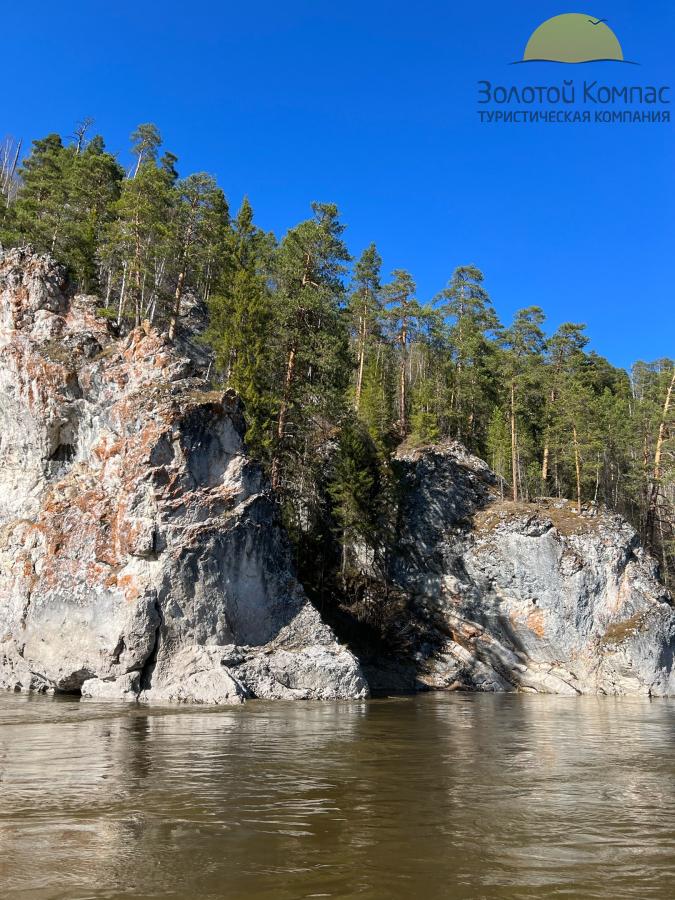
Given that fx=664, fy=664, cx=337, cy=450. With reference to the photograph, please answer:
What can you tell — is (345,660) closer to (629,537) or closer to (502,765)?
(502,765)

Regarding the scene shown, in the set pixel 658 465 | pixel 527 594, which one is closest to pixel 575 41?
pixel 527 594

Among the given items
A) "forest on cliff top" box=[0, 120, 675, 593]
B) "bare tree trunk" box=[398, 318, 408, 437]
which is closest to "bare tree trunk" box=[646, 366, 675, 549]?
"forest on cliff top" box=[0, 120, 675, 593]

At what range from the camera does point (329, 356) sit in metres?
33.6

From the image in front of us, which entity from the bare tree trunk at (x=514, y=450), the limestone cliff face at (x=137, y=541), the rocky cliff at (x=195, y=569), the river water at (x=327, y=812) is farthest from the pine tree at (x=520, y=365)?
the river water at (x=327, y=812)

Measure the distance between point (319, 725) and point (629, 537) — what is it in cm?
2751

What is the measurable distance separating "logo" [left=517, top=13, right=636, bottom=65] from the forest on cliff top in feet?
48.3

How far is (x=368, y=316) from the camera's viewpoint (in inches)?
2117

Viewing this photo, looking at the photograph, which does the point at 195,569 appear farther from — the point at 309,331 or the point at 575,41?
the point at 575,41

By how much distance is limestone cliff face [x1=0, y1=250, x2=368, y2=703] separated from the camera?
24.4 metres

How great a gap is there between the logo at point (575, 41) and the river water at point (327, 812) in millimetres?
22058

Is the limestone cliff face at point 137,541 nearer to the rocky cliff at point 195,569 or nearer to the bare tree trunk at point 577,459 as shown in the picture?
the rocky cliff at point 195,569

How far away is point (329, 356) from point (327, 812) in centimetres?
2704

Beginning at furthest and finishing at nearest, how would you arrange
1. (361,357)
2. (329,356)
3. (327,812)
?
(361,357), (329,356), (327,812)

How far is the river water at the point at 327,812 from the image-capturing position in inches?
224
